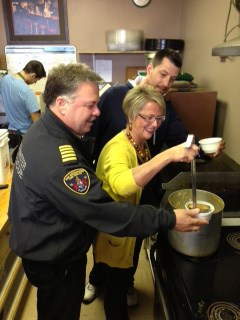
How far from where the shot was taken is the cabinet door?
6.93ft

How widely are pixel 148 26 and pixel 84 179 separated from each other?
306 cm

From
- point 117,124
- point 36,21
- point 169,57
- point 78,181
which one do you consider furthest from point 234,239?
point 36,21

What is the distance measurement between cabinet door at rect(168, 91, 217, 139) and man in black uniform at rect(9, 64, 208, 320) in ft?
4.09

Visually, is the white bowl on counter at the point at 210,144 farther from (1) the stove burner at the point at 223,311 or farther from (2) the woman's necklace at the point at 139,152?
(1) the stove burner at the point at 223,311

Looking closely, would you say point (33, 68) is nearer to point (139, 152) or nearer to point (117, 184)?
point (139, 152)

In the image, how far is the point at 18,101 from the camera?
9.72ft

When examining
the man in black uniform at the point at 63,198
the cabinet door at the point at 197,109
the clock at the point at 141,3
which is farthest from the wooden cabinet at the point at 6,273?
the clock at the point at 141,3

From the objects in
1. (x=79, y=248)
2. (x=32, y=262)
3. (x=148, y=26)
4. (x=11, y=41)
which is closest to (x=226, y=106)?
(x=79, y=248)

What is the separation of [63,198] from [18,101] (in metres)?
2.41

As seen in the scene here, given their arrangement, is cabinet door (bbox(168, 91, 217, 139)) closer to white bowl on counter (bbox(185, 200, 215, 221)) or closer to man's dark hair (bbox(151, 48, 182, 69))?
man's dark hair (bbox(151, 48, 182, 69))

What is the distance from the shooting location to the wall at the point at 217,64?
1879 millimetres

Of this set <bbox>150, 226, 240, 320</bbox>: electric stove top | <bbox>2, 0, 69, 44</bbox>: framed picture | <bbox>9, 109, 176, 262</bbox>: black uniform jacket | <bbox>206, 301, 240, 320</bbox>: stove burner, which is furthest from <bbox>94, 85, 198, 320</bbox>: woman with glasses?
<bbox>2, 0, 69, 44</bbox>: framed picture

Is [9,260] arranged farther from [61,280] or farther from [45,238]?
[45,238]

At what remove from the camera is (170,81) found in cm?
154
